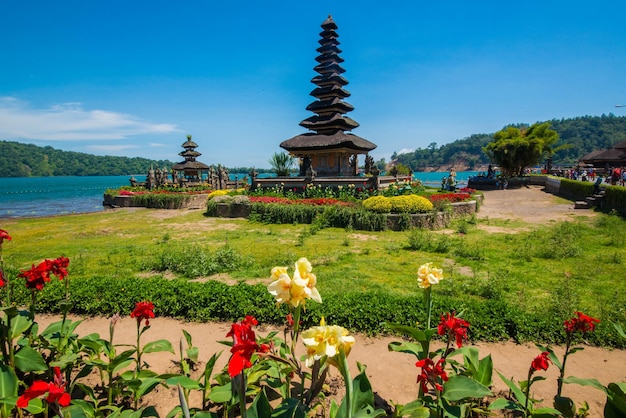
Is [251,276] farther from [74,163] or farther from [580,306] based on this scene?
[74,163]

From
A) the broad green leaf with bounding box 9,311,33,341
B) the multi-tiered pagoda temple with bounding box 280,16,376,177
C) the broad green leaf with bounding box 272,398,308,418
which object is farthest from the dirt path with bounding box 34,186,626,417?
the multi-tiered pagoda temple with bounding box 280,16,376,177

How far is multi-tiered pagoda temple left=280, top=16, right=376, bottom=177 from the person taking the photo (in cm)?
2441

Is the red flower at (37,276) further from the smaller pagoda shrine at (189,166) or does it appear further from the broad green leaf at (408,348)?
the smaller pagoda shrine at (189,166)

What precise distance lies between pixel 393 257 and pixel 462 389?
6.78 meters

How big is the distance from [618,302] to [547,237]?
5.85 metres

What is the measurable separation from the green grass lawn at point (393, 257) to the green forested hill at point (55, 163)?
139 meters

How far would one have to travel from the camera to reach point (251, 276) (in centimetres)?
743

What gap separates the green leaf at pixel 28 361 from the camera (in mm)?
2779

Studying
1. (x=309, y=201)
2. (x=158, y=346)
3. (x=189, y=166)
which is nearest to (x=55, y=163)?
(x=189, y=166)

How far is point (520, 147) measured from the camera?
33750mm

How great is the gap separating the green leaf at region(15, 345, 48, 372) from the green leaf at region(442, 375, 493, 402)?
335 centimetres

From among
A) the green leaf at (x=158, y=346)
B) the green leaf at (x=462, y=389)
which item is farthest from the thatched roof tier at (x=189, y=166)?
the green leaf at (x=462, y=389)

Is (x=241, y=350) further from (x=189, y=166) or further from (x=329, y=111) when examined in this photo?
(x=189, y=166)

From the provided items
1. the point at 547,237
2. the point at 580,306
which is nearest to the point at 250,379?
the point at 580,306
